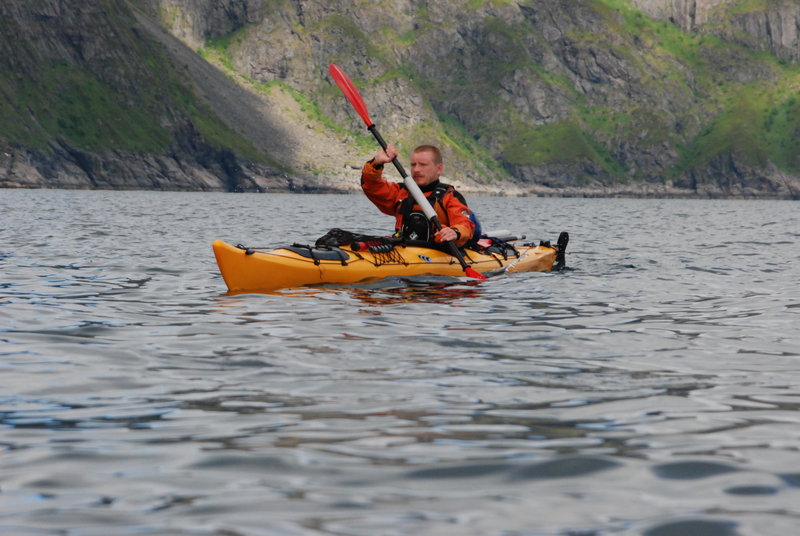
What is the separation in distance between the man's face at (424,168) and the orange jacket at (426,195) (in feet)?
0.76

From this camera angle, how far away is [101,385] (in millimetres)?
6680

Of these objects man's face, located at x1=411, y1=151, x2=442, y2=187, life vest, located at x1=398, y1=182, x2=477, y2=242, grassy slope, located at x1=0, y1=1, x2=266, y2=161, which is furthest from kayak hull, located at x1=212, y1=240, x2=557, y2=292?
grassy slope, located at x1=0, y1=1, x2=266, y2=161

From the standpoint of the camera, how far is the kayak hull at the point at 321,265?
12.7 metres

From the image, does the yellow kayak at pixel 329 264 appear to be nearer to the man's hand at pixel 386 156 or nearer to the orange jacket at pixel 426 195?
the orange jacket at pixel 426 195

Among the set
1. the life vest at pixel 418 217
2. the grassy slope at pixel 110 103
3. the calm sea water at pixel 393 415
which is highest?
the grassy slope at pixel 110 103

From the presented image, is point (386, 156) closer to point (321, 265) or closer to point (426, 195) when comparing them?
point (426, 195)

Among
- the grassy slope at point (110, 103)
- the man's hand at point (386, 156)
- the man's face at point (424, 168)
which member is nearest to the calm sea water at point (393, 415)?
the man's hand at point (386, 156)

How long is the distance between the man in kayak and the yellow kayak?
405 millimetres

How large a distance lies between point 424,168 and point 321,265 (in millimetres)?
2374

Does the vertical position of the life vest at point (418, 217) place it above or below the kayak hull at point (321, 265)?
above

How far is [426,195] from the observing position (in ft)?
48.2

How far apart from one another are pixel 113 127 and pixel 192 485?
162 metres

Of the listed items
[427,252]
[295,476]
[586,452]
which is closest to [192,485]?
[295,476]

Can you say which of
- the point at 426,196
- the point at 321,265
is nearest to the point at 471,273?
the point at 426,196
